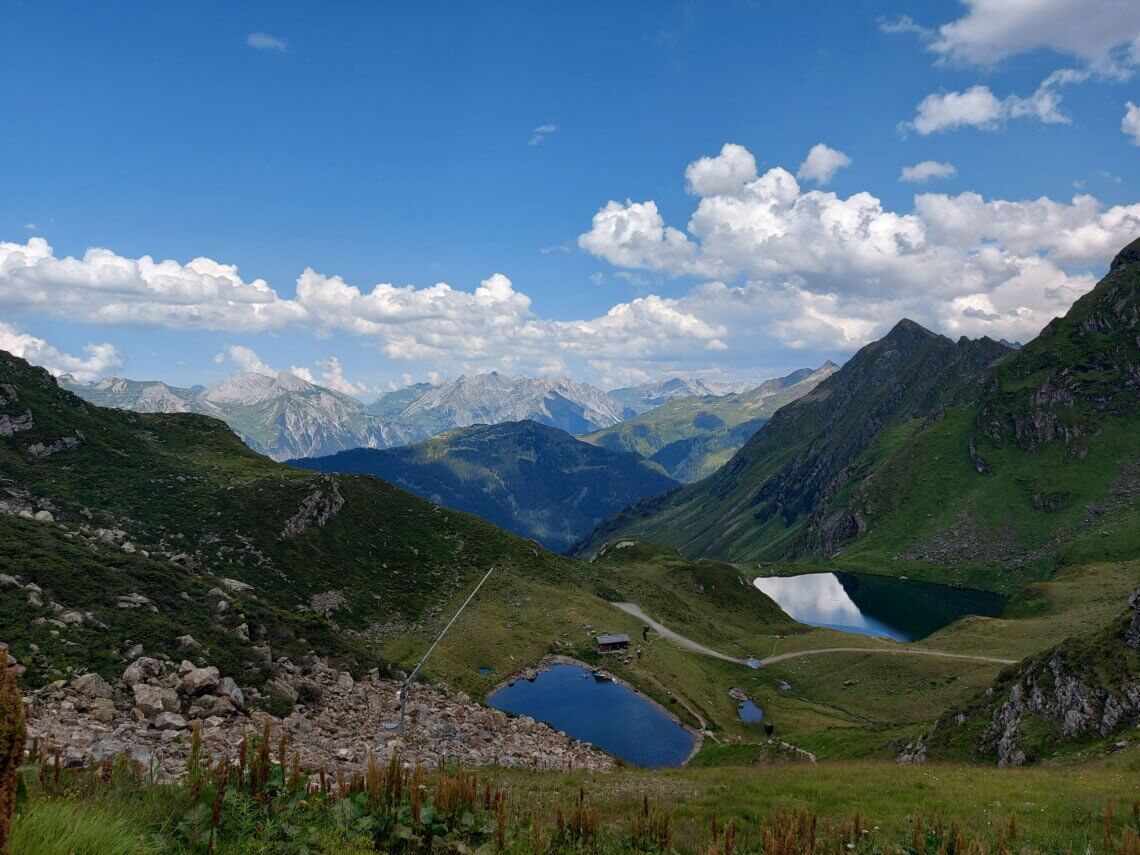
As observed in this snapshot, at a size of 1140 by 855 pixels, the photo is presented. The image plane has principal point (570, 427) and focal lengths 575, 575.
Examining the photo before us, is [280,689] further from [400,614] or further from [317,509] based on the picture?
[317,509]

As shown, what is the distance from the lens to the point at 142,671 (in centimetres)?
2517

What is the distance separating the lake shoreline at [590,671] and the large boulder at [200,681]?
31603mm

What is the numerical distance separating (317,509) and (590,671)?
45.7 meters

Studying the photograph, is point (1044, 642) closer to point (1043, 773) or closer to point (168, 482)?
point (1043, 773)

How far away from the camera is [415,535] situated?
9375 cm

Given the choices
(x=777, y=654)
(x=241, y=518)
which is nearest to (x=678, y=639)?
(x=777, y=654)

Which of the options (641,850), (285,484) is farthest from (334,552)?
(641,850)

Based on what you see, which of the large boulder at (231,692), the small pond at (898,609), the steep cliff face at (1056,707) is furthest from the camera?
the small pond at (898,609)

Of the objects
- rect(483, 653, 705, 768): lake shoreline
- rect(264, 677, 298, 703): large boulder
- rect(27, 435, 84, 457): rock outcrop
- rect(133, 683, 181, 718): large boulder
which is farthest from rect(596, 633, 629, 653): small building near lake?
rect(27, 435, 84, 457): rock outcrop

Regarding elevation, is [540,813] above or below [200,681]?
above

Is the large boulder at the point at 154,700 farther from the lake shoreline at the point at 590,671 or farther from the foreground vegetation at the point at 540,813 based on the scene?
the lake shoreline at the point at 590,671

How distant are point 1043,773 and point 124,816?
3215 cm

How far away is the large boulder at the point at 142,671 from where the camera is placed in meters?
24.4

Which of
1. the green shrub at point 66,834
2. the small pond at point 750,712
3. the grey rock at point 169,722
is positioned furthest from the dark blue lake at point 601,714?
the green shrub at point 66,834
